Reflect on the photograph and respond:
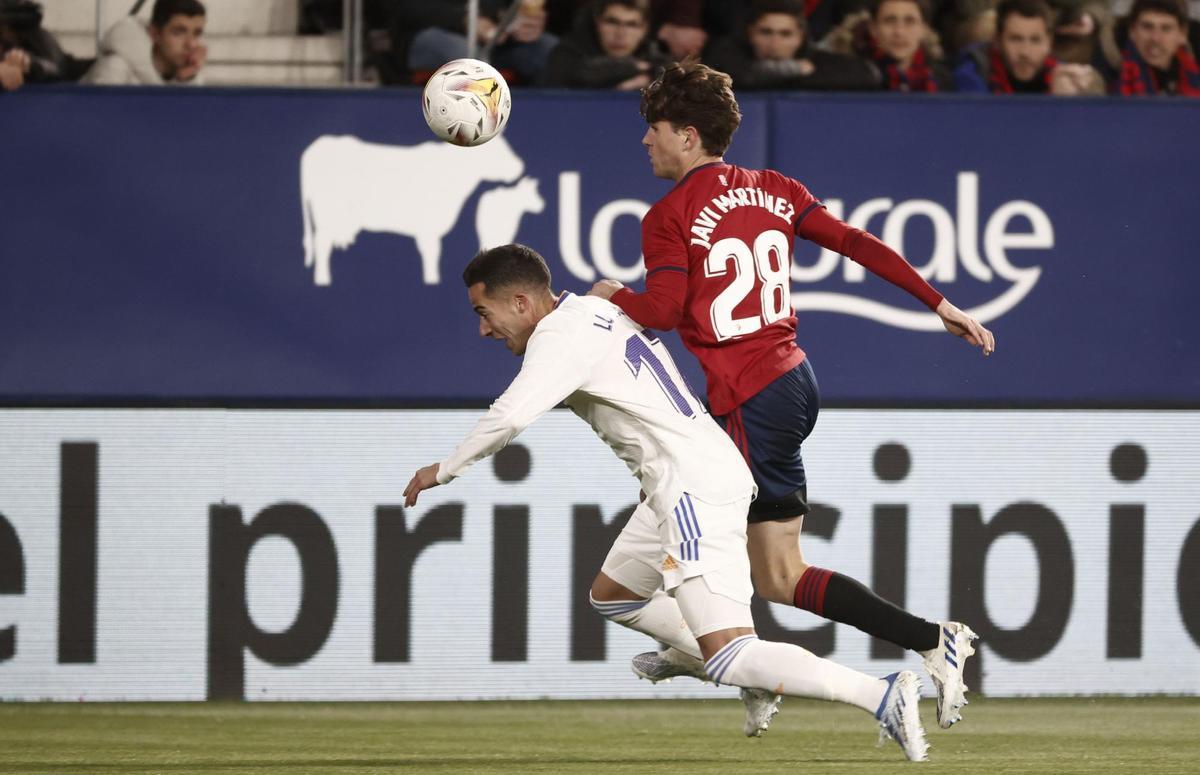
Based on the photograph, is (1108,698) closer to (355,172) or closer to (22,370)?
(355,172)

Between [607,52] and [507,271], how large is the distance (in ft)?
10.8

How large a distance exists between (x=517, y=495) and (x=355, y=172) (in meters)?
1.54

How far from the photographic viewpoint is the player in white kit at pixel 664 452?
471 centimetres

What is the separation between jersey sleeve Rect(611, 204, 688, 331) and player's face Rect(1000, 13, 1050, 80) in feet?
11.4

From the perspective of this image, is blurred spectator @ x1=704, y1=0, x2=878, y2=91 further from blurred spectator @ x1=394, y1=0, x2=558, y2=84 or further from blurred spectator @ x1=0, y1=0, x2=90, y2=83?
blurred spectator @ x1=0, y1=0, x2=90, y2=83

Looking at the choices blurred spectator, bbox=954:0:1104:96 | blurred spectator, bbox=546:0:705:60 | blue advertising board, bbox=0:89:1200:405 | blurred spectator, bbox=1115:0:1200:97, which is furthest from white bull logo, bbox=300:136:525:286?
blurred spectator, bbox=1115:0:1200:97

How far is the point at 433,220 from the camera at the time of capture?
305 inches

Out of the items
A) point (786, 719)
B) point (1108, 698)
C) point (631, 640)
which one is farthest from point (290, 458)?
point (1108, 698)

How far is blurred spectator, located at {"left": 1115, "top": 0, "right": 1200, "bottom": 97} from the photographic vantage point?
27.6ft

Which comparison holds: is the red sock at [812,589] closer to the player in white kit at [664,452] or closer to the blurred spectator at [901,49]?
the player in white kit at [664,452]

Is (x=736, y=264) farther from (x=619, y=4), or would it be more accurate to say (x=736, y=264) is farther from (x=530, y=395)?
(x=619, y=4)

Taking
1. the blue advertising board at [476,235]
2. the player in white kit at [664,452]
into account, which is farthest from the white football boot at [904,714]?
the blue advertising board at [476,235]

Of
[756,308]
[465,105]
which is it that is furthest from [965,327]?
[465,105]

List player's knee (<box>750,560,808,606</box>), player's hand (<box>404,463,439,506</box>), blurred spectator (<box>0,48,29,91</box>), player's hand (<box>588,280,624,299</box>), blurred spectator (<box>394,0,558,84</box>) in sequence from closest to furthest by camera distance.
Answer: player's hand (<box>404,463,439,506</box>)
player's hand (<box>588,280,624,299</box>)
player's knee (<box>750,560,808,606</box>)
blurred spectator (<box>0,48,29,91</box>)
blurred spectator (<box>394,0,558,84</box>)
